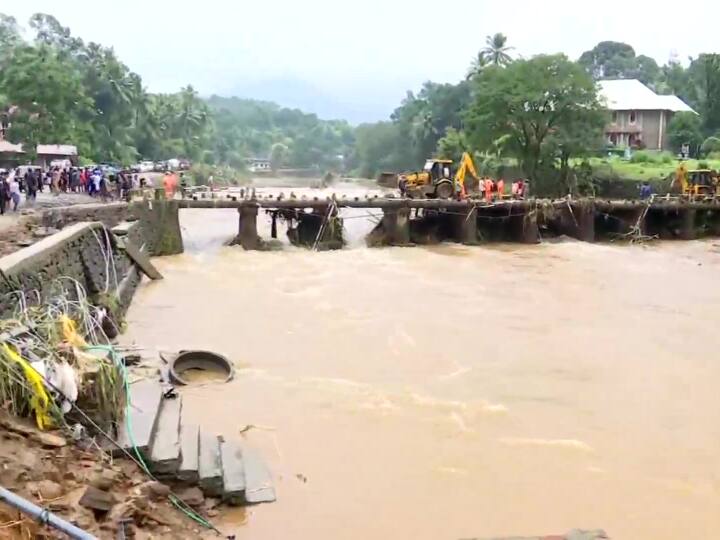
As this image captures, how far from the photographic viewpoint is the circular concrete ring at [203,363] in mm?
11991

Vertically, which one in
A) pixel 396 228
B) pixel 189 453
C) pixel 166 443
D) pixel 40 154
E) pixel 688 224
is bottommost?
pixel 189 453

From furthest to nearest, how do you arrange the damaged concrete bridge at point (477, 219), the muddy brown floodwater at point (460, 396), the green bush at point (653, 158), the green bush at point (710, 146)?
the green bush at point (710, 146) → the green bush at point (653, 158) → the damaged concrete bridge at point (477, 219) → the muddy brown floodwater at point (460, 396)

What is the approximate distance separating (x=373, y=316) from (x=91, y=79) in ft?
178

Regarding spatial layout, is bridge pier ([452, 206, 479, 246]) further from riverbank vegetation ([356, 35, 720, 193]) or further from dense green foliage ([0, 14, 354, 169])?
dense green foliage ([0, 14, 354, 169])

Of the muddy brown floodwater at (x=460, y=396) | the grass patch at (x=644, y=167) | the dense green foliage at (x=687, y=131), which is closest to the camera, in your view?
the muddy brown floodwater at (x=460, y=396)

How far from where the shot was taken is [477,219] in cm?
3244

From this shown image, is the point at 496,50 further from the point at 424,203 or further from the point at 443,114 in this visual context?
the point at 424,203

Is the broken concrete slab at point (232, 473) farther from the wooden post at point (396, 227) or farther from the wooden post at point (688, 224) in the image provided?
the wooden post at point (688, 224)

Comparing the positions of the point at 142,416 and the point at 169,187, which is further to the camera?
the point at 169,187

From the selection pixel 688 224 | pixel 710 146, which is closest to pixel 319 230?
pixel 688 224

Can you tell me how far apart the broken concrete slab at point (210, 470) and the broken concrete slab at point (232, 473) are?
0.22 feet

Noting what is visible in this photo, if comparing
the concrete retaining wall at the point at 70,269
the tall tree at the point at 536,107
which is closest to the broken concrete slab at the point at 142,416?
the concrete retaining wall at the point at 70,269

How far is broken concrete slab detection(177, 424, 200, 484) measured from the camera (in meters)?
7.42

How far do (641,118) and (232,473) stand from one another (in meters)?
60.9
